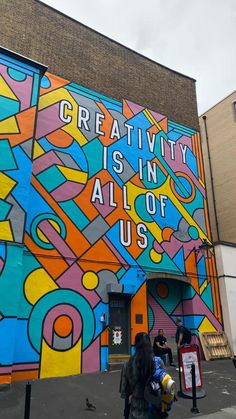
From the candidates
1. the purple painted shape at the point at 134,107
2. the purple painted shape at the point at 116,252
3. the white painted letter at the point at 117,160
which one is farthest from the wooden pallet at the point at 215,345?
the purple painted shape at the point at 134,107

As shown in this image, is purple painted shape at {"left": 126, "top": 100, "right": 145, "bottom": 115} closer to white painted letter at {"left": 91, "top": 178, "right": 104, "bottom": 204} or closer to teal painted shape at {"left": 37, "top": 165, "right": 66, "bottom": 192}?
white painted letter at {"left": 91, "top": 178, "right": 104, "bottom": 204}

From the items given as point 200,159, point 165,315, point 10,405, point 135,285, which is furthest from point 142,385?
point 200,159

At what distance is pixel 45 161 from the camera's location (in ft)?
44.0

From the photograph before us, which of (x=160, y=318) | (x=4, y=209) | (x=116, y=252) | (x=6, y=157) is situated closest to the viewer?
(x=4, y=209)

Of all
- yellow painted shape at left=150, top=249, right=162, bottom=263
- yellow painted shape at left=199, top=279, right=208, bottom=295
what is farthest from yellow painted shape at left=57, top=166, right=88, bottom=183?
yellow painted shape at left=199, top=279, right=208, bottom=295

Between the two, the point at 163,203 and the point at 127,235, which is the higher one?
the point at 163,203

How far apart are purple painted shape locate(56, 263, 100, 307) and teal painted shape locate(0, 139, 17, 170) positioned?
4118 millimetres

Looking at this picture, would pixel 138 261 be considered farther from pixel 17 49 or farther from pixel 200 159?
pixel 17 49

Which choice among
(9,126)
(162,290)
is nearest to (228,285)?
(162,290)

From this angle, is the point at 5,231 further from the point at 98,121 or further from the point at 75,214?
the point at 98,121

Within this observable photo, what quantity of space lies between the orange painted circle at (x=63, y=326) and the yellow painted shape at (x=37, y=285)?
1.03 metres

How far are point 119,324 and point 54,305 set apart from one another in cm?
292

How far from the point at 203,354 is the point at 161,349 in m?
3.28

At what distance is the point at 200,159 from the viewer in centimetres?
1948
